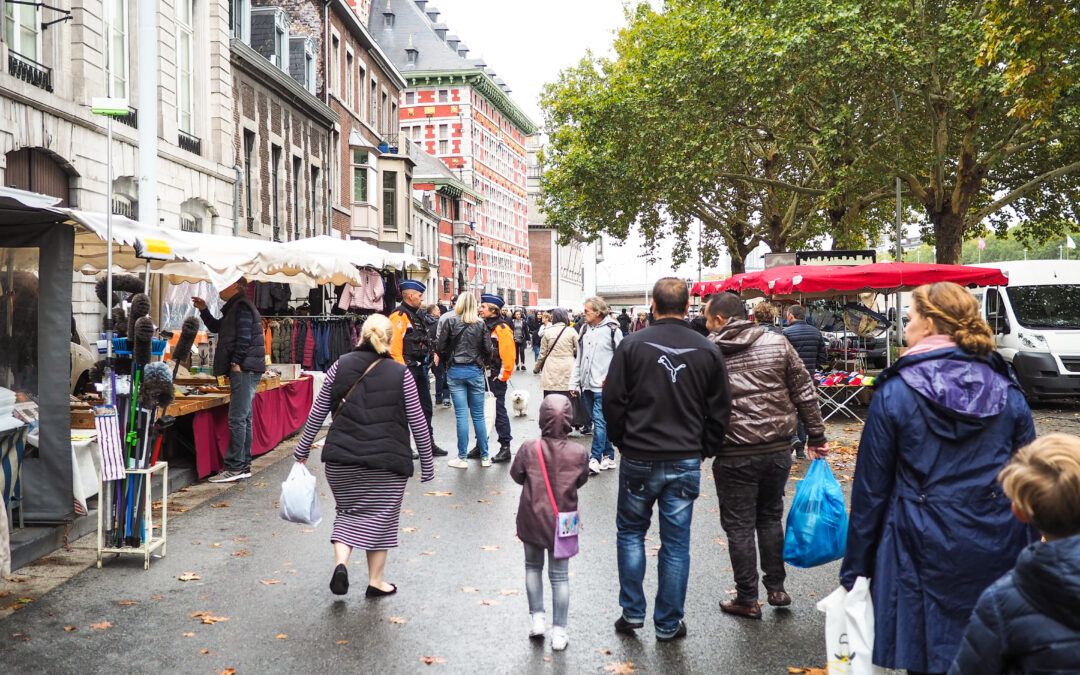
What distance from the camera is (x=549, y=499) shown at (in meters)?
5.22

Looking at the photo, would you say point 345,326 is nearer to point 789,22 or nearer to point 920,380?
point 789,22

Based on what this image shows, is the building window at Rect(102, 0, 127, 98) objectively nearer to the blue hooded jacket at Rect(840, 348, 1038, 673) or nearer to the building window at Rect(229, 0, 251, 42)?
the building window at Rect(229, 0, 251, 42)

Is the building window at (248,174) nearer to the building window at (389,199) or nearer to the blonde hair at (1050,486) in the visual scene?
the building window at (389,199)

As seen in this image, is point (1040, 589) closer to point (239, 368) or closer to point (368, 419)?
point (368, 419)

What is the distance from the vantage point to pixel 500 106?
88.8 m

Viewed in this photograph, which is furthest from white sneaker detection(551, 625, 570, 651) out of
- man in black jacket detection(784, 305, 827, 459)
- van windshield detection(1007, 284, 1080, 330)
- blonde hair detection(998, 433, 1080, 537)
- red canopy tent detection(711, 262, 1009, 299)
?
van windshield detection(1007, 284, 1080, 330)

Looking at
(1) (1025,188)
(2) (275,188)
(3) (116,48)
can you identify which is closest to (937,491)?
(3) (116,48)

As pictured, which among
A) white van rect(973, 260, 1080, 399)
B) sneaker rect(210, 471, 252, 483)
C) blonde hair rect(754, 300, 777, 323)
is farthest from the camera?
white van rect(973, 260, 1080, 399)

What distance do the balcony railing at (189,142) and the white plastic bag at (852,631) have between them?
19.6 meters

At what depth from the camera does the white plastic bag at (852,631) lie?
12.0ft

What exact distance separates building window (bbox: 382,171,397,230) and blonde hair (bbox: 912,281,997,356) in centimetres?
4094

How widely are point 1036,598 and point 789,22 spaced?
20407 mm

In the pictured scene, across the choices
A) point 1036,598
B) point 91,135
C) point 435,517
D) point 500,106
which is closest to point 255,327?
point 435,517

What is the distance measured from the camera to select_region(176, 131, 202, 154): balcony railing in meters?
20.8
